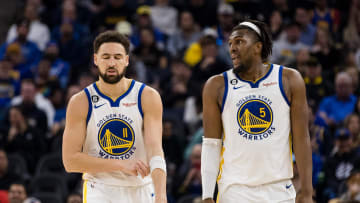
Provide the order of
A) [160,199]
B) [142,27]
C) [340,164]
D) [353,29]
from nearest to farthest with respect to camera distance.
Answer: [160,199] → [340,164] → [353,29] → [142,27]

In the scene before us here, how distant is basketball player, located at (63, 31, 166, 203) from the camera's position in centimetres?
559

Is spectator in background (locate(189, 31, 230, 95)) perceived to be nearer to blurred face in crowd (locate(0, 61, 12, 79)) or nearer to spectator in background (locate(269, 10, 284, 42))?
spectator in background (locate(269, 10, 284, 42))

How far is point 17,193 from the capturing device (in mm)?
9969

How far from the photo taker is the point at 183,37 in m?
14.0

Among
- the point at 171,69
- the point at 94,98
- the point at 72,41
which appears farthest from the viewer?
the point at 72,41

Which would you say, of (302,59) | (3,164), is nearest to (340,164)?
(302,59)

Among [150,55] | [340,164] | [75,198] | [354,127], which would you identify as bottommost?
[75,198]

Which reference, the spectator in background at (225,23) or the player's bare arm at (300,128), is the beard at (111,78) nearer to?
the player's bare arm at (300,128)

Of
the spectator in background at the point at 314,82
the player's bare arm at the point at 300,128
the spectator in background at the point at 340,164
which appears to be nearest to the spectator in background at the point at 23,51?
the spectator in background at the point at 314,82

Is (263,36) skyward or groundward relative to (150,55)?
groundward

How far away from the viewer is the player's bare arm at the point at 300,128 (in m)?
5.40

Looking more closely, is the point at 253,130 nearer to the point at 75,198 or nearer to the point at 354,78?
the point at 75,198

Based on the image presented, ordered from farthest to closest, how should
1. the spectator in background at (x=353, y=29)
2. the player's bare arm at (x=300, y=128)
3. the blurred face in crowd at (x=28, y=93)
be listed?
the spectator in background at (x=353, y=29) < the blurred face in crowd at (x=28, y=93) < the player's bare arm at (x=300, y=128)

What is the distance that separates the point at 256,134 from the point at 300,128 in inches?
15.1
